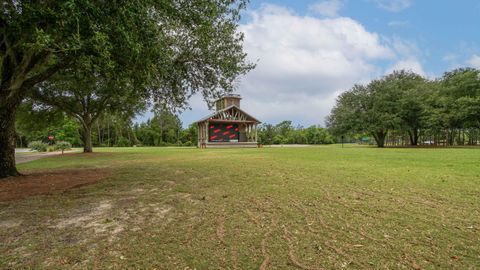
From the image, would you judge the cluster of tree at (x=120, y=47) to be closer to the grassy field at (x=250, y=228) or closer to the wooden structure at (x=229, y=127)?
the grassy field at (x=250, y=228)

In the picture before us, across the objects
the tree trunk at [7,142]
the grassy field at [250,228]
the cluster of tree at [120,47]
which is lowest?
the grassy field at [250,228]

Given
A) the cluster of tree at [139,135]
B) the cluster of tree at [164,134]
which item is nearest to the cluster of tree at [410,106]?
the cluster of tree at [164,134]

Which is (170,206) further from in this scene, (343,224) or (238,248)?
(343,224)

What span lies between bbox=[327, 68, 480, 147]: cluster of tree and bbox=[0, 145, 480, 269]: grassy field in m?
27.4

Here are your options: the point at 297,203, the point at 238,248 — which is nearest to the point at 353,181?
the point at 297,203

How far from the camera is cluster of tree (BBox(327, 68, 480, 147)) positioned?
28344mm

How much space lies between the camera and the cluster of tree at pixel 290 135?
5653 cm

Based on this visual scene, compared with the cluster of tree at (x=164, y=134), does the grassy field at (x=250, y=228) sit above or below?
below

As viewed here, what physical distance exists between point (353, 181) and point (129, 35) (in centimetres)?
651

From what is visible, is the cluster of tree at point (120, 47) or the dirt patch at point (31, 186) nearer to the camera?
the cluster of tree at point (120, 47)

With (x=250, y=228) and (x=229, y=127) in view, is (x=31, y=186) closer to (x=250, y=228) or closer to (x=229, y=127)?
(x=250, y=228)

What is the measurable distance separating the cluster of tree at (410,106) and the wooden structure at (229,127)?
1185 centimetres

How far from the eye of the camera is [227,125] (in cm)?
3772

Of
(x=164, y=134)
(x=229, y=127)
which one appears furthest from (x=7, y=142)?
(x=164, y=134)
